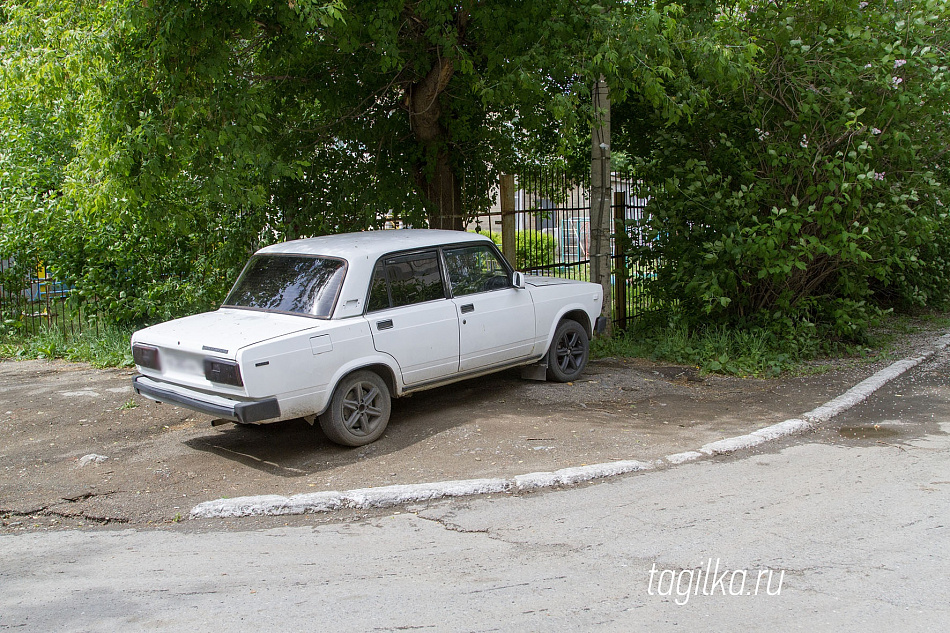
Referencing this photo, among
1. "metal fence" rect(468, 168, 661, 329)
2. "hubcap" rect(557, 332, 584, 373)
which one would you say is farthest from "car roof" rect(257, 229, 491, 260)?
"metal fence" rect(468, 168, 661, 329)

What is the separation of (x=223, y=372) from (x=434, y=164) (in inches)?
220

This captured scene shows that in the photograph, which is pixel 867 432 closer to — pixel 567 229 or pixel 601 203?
pixel 601 203

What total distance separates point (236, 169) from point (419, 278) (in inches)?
85.0

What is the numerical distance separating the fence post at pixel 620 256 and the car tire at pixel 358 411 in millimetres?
5534

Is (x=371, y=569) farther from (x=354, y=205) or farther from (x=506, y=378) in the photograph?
(x=354, y=205)

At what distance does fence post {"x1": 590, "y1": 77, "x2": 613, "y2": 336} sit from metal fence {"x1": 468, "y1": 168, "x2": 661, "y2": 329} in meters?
0.48

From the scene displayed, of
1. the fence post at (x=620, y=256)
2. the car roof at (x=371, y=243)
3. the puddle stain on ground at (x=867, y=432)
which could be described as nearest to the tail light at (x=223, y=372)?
the car roof at (x=371, y=243)

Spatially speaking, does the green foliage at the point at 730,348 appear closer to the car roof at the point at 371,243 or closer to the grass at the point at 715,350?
the grass at the point at 715,350

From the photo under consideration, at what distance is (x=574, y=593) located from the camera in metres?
4.16

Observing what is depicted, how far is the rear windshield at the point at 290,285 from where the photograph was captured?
6.74 m

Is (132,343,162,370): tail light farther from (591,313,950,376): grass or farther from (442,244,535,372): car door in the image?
(591,313,950,376): grass

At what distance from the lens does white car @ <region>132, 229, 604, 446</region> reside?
6082mm

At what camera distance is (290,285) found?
7.03 meters

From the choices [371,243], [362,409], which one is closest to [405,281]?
[371,243]
